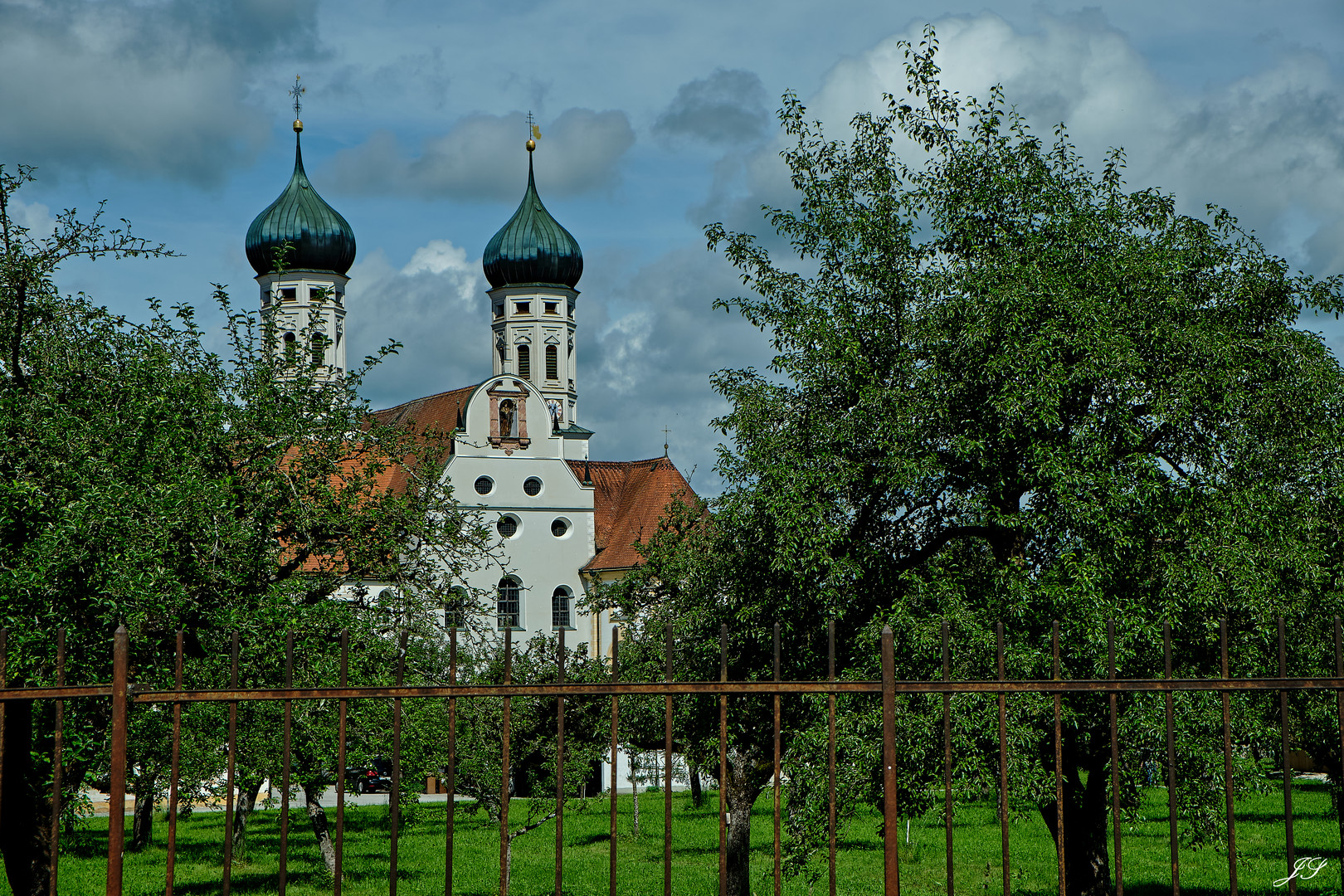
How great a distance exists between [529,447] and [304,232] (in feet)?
56.6

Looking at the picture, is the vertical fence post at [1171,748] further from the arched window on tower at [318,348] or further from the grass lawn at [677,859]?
the grass lawn at [677,859]

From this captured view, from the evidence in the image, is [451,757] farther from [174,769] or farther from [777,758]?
[777,758]

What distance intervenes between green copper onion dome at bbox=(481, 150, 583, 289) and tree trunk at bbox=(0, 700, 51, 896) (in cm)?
4946

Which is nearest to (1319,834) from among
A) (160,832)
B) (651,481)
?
(160,832)

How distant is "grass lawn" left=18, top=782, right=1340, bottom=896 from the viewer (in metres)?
18.0

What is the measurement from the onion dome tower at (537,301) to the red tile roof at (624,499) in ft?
24.6

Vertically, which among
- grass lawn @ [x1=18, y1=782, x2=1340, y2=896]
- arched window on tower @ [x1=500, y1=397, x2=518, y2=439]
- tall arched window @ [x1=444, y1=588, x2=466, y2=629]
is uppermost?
arched window on tower @ [x1=500, y1=397, x2=518, y2=439]

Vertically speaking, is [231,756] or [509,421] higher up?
[509,421]

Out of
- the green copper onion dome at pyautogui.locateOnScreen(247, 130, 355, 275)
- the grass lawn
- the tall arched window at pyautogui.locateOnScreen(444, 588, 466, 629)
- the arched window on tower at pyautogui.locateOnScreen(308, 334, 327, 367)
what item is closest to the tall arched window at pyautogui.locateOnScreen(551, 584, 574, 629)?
the grass lawn

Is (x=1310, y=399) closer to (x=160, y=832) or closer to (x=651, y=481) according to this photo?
(x=160, y=832)

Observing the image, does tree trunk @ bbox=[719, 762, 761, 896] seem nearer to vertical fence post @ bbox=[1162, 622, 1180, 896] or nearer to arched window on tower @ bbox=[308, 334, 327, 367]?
arched window on tower @ bbox=[308, 334, 327, 367]

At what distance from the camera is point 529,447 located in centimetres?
4419

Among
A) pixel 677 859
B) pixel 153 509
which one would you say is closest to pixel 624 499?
pixel 677 859

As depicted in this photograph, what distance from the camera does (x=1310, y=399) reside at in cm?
1130
